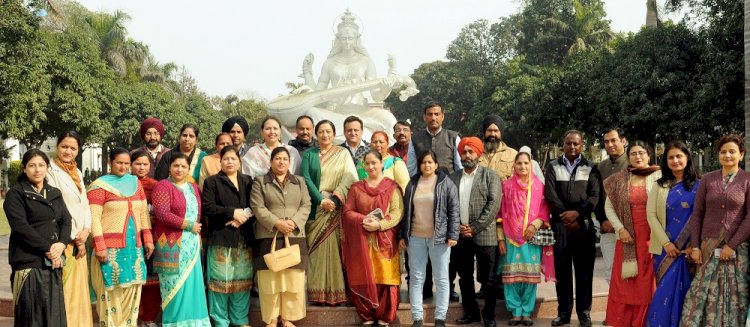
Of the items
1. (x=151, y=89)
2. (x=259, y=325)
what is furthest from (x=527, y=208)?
(x=151, y=89)

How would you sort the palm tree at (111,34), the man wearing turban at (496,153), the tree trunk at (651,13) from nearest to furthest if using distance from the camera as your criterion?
the man wearing turban at (496,153) < the tree trunk at (651,13) < the palm tree at (111,34)

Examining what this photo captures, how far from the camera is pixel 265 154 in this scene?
253 inches

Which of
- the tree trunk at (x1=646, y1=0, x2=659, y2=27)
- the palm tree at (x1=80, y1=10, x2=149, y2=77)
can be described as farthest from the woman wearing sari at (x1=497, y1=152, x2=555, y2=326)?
the palm tree at (x1=80, y1=10, x2=149, y2=77)

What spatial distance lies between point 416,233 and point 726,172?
2.27m

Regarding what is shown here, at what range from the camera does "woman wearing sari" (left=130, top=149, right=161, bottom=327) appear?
591cm

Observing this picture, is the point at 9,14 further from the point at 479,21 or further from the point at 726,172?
the point at 479,21

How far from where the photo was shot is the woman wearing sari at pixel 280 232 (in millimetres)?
5797

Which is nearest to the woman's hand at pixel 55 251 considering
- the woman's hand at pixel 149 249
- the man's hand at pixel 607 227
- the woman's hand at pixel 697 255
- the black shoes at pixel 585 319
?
the woman's hand at pixel 149 249

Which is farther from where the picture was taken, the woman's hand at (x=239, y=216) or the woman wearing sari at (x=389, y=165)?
the woman wearing sari at (x=389, y=165)

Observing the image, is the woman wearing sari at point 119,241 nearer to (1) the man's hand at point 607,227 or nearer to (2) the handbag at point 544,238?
(2) the handbag at point 544,238

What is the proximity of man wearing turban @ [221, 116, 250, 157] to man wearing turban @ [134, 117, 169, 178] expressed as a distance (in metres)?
0.57

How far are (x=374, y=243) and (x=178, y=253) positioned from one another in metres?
1.53

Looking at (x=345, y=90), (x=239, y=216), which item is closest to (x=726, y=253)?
(x=239, y=216)

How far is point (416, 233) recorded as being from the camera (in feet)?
19.3
